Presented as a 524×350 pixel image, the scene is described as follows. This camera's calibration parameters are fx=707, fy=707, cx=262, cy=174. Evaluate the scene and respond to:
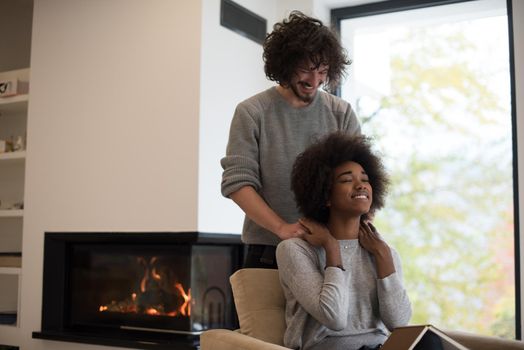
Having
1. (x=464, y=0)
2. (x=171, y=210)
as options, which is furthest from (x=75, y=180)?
(x=464, y=0)

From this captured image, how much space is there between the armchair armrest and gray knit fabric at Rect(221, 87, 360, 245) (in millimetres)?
350

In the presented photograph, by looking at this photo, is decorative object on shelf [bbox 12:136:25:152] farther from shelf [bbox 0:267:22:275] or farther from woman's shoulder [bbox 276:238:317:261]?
woman's shoulder [bbox 276:238:317:261]

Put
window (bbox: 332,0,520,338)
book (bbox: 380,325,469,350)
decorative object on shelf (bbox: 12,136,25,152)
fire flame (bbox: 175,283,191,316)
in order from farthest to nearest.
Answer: decorative object on shelf (bbox: 12,136,25,152), window (bbox: 332,0,520,338), fire flame (bbox: 175,283,191,316), book (bbox: 380,325,469,350)

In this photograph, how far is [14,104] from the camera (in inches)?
169

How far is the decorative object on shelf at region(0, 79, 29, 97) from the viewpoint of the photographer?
4258 millimetres

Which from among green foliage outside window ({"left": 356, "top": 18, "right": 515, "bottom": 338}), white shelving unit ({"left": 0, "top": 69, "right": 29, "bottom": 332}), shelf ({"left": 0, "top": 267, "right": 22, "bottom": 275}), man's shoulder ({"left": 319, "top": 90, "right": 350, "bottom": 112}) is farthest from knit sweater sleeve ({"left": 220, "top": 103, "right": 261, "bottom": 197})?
white shelving unit ({"left": 0, "top": 69, "right": 29, "bottom": 332})

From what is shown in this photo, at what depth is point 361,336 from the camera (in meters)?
1.82

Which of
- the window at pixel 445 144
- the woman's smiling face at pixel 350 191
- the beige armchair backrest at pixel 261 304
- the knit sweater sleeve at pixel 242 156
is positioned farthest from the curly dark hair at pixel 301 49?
the window at pixel 445 144

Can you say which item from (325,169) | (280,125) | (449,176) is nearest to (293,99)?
(280,125)

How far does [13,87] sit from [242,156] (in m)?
2.67

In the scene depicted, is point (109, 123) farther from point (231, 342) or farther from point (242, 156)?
point (231, 342)

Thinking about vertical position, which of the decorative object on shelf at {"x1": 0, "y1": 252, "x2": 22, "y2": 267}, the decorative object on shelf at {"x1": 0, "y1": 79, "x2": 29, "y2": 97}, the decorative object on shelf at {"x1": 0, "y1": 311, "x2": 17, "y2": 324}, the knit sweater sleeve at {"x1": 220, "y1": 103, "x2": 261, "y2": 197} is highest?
the decorative object on shelf at {"x1": 0, "y1": 79, "x2": 29, "y2": 97}

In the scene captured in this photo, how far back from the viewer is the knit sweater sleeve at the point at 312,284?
5.70ft

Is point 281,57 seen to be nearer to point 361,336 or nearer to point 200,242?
point 361,336
